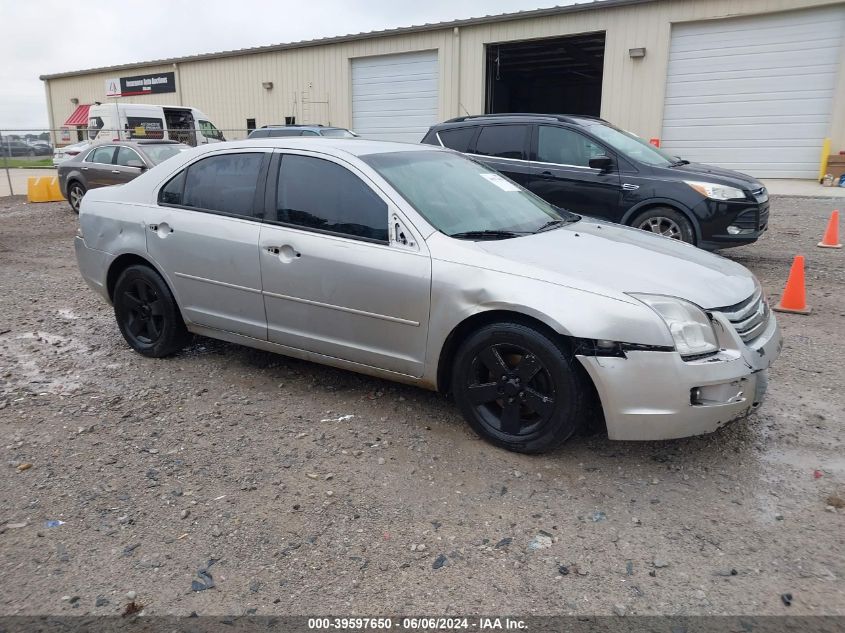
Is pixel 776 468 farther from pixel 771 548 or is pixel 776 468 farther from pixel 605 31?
pixel 605 31

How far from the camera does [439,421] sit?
395 cm

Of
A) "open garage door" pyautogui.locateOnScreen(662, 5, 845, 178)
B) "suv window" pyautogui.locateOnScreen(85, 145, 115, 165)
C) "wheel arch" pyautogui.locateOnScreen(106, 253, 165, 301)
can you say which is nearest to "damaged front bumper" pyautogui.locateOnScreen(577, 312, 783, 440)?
"wheel arch" pyautogui.locateOnScreen(106, 253, 165, 301)

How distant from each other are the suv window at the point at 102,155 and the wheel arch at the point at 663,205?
35.6 ft

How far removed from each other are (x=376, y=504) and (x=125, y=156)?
41.3ft

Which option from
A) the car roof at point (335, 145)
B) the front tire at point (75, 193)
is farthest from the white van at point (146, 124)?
the car roof at point (335, 145)

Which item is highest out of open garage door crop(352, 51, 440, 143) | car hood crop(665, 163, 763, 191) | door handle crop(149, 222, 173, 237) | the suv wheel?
open garage door crop(352, 51, 440, 143)

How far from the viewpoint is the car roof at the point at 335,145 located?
4.20 metres

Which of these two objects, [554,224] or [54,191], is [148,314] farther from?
[54,191]

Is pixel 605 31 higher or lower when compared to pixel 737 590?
higher

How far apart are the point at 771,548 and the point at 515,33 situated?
2031 centimetres

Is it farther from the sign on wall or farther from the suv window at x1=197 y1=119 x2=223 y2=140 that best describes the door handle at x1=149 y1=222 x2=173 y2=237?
the sign on wall

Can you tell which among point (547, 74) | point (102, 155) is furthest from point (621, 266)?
point (547, 74)

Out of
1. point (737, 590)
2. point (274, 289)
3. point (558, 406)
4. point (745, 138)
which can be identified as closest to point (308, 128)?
point (745, 138)

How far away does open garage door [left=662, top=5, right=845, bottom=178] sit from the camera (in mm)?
16781
